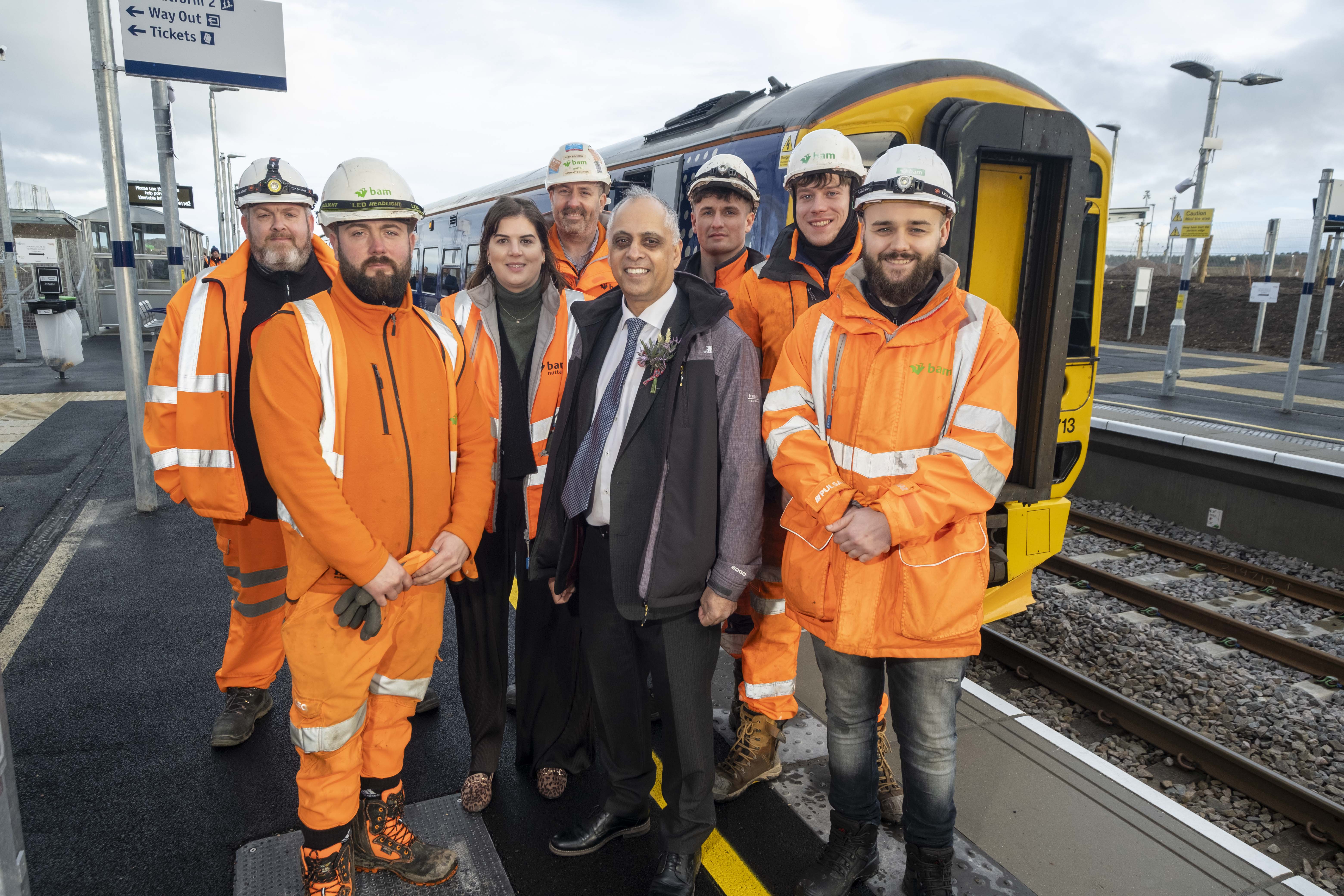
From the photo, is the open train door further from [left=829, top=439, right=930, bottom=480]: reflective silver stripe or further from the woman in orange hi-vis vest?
the woman in orange hi-vis vest

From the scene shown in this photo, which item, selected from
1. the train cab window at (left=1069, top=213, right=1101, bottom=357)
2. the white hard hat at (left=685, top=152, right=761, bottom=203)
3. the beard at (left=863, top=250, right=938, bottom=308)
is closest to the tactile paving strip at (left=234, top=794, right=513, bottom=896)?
the beard at (left=863, top=250, right=938, bottom=308)

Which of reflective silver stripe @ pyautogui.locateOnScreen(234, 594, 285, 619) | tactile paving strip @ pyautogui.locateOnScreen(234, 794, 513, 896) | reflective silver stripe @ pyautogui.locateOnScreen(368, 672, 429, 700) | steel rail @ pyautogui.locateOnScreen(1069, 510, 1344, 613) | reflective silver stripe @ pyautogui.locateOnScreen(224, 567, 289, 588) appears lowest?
steel rail @ pyautogui.locateOnScreen(1069, 510, 1344, 613)

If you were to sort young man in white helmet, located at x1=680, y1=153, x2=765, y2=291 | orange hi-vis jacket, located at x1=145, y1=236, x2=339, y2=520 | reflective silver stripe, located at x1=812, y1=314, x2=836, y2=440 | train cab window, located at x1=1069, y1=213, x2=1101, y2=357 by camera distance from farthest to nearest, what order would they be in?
train cab window, located at x1=1069, y1=213, x2=1101, y2=357
young man in white helmet, located at x1=680, y1=153, x2=765, y2=291
orange hi-vis jacket, located at x1=145, y1=236, x2=339, y2=520
reflective silver stripe, located at x1=812, y1=314, x2=836, y2=440

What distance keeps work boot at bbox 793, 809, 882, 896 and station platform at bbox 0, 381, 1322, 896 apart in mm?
95

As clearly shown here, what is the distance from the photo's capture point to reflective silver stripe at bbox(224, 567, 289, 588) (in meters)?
3.31

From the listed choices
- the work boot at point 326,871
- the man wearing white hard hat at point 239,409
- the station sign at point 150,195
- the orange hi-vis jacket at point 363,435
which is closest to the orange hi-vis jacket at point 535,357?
the orange hi-vis jacket at point 363,435

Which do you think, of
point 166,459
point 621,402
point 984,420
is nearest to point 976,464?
point 984,420

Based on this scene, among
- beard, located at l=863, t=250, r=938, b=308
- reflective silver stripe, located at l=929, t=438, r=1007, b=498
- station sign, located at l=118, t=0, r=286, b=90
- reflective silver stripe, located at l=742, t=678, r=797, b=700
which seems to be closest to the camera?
reflective silver stripe, located at l=929, t=438, r=1007, b=498

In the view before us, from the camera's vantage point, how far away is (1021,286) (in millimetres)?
4176

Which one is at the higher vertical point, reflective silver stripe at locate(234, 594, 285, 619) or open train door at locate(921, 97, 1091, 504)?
open train door at locate(921, 97, 1091, 504)

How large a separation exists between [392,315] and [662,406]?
0.89 m

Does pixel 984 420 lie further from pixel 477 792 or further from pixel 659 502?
pixel 477 792

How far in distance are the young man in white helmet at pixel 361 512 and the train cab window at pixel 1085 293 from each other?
359cm

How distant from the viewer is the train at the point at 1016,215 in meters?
3.77
